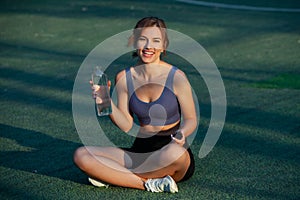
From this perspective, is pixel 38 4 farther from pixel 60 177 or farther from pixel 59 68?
pixel 60 177

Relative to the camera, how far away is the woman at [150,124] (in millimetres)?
4332

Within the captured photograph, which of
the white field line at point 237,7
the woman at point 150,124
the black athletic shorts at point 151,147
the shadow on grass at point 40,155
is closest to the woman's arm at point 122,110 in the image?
the woman at point 150,124

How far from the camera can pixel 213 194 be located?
4.21m

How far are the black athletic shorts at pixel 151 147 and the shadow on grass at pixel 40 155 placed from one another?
0.47 metres

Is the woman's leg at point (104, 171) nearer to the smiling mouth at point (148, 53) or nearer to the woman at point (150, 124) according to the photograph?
the woman at point (150, 124)

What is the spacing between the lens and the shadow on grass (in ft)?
15.9

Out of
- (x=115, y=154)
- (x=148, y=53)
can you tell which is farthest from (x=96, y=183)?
(x=148, y=53)

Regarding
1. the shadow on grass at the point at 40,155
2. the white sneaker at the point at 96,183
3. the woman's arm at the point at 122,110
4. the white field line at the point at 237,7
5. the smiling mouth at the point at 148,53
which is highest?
the smiling mouth at the point at 148,53

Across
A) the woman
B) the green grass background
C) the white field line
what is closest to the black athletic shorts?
the woman

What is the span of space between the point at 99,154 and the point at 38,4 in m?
9.87

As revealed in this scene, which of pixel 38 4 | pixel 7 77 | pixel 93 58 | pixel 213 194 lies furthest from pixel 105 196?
pixel 38 4

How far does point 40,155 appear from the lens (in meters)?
5.20

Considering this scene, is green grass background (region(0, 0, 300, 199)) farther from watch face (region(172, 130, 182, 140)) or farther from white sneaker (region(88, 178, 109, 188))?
watch face (region(172, 130, 182, 140))

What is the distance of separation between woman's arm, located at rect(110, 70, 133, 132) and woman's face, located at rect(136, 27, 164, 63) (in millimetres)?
329
